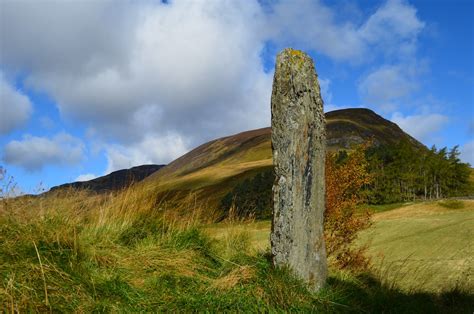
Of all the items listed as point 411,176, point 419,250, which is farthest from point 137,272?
point 411,176

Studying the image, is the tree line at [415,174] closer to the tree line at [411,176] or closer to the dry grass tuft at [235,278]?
the tree line at [411,176]

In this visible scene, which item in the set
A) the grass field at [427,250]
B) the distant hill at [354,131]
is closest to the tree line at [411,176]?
the grass field at [427,250]

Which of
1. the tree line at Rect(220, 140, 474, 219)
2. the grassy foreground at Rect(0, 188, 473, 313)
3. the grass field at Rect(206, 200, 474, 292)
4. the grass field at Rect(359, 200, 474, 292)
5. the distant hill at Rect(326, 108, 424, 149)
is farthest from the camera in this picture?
the distant hill at Rect(326, 108, 424, 149)

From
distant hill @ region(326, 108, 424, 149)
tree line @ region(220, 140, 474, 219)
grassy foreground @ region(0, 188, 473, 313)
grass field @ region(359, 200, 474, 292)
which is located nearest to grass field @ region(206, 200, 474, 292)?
grass field @ region(359, 200, 474, 292)

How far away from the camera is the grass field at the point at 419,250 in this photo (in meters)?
9.10

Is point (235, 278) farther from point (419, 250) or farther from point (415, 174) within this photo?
point (415, 174)

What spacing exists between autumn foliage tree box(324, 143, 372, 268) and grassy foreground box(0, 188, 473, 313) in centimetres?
620

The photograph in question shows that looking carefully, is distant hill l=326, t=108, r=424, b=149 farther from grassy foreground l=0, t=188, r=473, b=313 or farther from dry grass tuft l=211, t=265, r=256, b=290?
dry grass tuft l=211, t=265, r=256, b=290

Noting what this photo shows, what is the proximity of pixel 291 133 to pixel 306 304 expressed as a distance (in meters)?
2.54

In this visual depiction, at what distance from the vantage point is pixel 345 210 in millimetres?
15344

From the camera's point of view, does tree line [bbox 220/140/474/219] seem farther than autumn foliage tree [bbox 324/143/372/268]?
Yes

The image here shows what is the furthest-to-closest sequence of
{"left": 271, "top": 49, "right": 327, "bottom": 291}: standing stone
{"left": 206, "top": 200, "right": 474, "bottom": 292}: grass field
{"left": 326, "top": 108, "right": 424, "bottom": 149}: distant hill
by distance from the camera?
{"left": 326, "top": 108, "right": 424, "bottom": 149}: distant hill
{"left": 206, "top": 200, "right": 474, "bottom": 292}: grass field
{"left": 271, "top": 49, "right": 327, "bottom": 291}: standing stone

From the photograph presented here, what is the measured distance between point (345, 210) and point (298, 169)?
9.55m

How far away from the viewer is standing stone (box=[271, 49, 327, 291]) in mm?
6254
